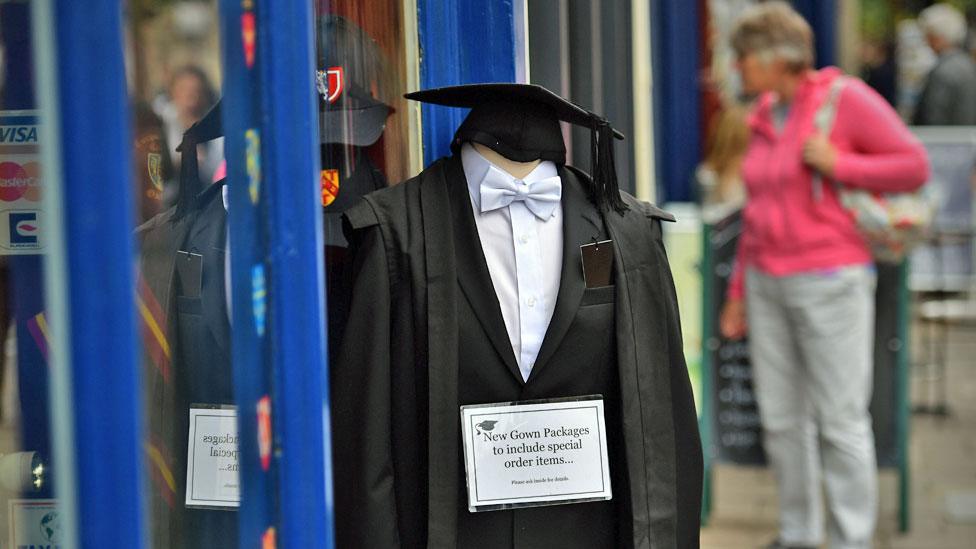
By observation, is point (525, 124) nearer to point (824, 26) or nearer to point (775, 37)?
point (775, 37)

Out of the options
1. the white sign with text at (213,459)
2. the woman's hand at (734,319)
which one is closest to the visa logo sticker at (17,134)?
the white sign with text at (213,459)

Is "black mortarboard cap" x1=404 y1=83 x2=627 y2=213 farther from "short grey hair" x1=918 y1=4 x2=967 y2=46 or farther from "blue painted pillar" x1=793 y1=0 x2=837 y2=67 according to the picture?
"short grey hair" x1=918 y1=4 x2=967 y2=46

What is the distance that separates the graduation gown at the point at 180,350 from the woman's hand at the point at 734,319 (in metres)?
3.11

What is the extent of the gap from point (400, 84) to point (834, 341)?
2.15 meters

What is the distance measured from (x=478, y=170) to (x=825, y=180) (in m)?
2.13

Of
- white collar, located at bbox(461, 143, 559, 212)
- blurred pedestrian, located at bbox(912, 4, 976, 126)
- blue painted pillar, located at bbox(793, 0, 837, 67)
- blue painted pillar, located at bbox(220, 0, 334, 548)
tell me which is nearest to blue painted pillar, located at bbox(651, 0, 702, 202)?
blue painted pillar, located at bbox(793, 0, 837, 67)

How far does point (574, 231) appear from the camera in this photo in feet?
7.58

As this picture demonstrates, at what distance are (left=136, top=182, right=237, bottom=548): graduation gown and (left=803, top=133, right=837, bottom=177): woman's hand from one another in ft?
9.17

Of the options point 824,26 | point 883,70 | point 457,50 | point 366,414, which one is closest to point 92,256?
point 366,414

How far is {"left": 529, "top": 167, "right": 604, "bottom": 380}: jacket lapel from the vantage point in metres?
2.25

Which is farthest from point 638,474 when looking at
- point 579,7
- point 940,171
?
point 940,171

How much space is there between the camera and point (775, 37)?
14.1 feet

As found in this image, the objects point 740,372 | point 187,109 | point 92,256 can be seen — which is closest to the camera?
point 92,256

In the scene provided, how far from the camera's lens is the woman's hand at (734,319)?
4.61 m
